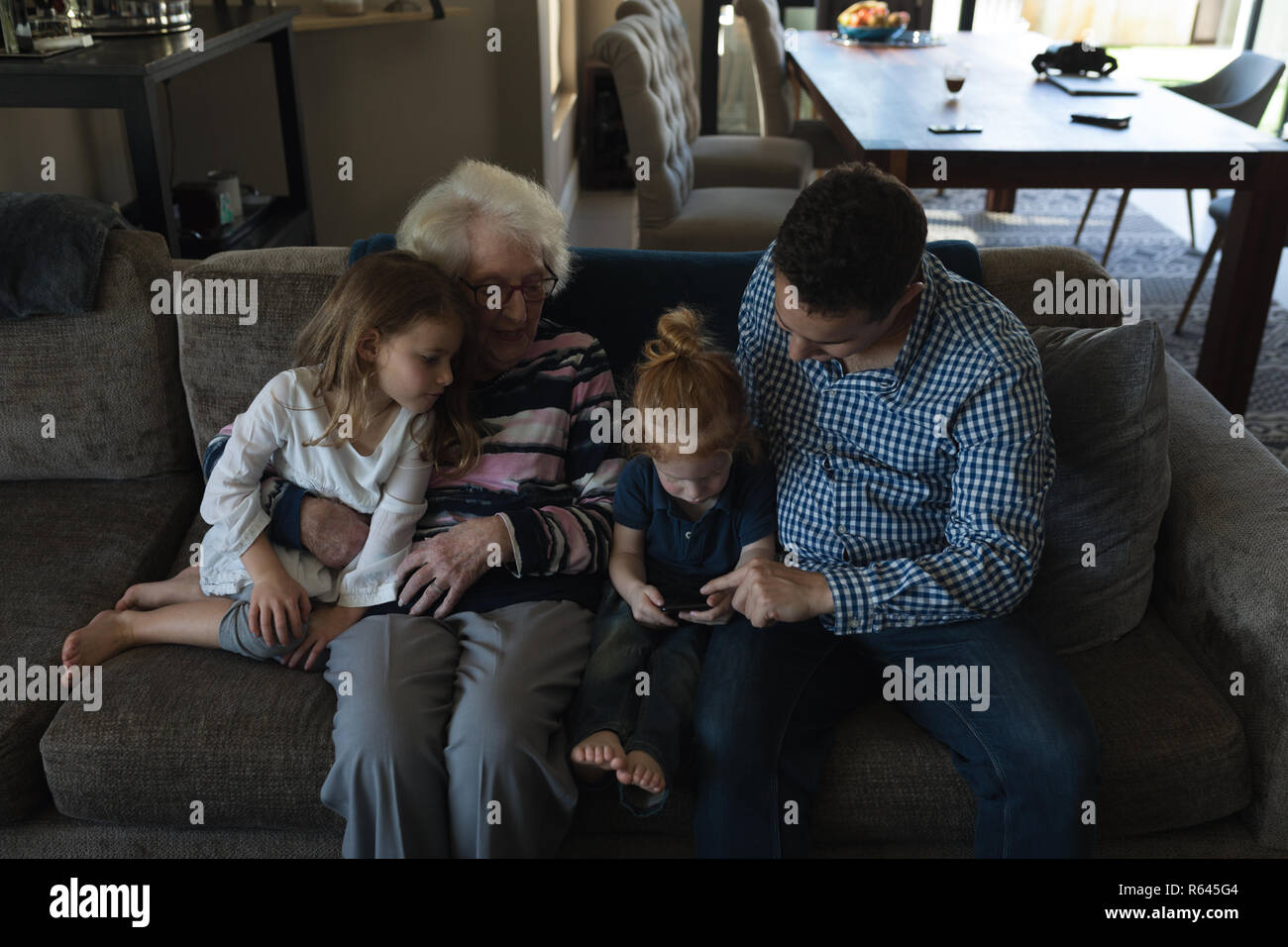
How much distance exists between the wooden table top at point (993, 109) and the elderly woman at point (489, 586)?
1.47 meters

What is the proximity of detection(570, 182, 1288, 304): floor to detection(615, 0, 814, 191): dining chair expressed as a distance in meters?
0.75

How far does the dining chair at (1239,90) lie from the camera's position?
394 cm

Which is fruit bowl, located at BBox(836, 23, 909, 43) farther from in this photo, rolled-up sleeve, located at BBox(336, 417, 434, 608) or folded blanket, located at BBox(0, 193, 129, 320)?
rolled-up sleeve, located at BBox(336, 417, 434, 608)

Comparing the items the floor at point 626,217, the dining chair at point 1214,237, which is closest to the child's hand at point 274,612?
the dining chair at point 1214,237

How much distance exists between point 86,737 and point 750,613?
0.87 meters

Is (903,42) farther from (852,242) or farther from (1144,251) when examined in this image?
(852,242)

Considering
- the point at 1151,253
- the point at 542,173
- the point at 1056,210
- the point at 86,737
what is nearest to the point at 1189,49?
the point at 1056,210

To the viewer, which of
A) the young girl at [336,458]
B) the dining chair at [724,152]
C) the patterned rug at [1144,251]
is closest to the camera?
the young girl at [336,458]

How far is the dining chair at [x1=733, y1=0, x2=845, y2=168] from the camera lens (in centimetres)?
416

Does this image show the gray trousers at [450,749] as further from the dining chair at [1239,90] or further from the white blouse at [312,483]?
the dining chair at [1239,90]

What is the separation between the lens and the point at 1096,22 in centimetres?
766

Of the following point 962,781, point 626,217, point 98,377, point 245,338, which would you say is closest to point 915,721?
point 962,781

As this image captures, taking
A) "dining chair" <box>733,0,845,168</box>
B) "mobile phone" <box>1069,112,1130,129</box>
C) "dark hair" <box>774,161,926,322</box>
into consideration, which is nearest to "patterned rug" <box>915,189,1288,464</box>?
"dining chair" <box>733,0,845,168</box>
